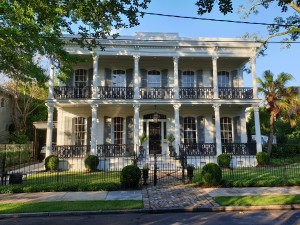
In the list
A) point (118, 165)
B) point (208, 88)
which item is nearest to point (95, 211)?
point (118, 165)

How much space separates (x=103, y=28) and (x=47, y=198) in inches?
251

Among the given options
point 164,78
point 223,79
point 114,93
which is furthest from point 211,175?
point 223,79

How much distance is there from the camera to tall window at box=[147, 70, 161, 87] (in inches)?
823

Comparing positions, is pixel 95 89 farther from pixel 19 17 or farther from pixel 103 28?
pixel 103 28

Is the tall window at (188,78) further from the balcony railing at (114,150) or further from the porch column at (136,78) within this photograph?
the balcony railing at (114,150)

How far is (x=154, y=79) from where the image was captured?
21047mm

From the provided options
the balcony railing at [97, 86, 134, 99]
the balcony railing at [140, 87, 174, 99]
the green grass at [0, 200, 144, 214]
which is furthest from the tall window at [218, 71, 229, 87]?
the green grass at [0, 200, 144, 214]

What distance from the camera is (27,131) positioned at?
26.3m

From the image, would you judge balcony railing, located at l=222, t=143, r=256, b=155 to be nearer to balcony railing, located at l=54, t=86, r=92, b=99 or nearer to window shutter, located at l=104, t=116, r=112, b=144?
window shutter, located at l=104, t=116, r=112, b=144

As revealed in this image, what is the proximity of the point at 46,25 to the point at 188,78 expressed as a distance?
12.3 m

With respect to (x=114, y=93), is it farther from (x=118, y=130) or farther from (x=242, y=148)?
(x=242, y=148)

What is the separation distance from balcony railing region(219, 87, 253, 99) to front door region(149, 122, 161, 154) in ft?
16.9

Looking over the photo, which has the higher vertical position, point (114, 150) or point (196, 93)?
point (196, 93)

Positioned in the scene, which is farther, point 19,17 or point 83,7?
point 19,17
